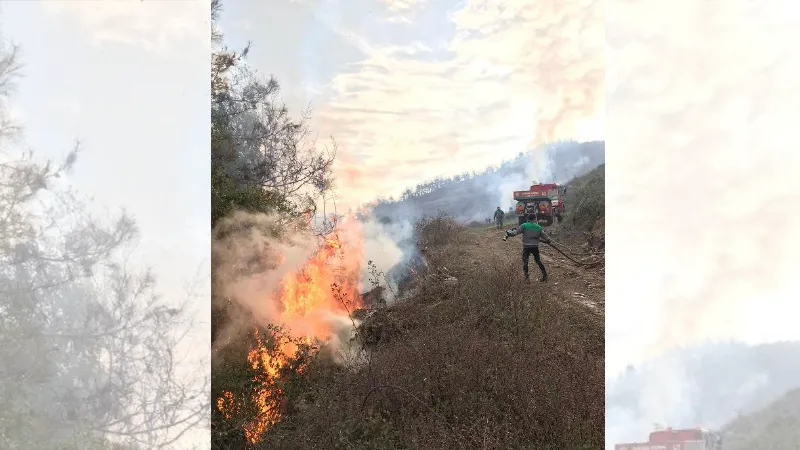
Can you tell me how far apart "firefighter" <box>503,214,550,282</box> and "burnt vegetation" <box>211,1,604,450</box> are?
0.15 m

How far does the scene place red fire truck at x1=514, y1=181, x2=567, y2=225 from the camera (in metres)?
3.93

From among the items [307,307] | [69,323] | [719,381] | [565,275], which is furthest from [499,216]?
[69,323]

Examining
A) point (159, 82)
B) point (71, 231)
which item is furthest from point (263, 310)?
point (159, 82)

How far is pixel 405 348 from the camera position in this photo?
3777mm

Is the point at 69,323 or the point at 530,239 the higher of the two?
the point at 530,239

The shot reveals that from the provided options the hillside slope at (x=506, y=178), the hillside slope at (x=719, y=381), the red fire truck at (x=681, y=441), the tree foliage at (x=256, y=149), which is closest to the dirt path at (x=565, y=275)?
the hillside slope at (x=506, y=178)

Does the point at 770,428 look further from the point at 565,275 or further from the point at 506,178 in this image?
the point at 506,178

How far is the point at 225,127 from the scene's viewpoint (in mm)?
3734

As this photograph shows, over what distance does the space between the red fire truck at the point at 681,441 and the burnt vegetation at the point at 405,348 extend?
39 centimetres

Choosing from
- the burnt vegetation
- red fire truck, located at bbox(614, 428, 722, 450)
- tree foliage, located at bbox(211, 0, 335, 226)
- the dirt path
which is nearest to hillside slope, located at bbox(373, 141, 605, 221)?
the burnt vegetation

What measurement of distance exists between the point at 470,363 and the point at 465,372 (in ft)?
0.22

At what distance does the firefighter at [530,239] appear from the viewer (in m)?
3.95

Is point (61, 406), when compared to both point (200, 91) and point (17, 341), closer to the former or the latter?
point (17, 341)

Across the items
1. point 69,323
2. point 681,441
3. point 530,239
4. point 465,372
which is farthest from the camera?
point 530,239
